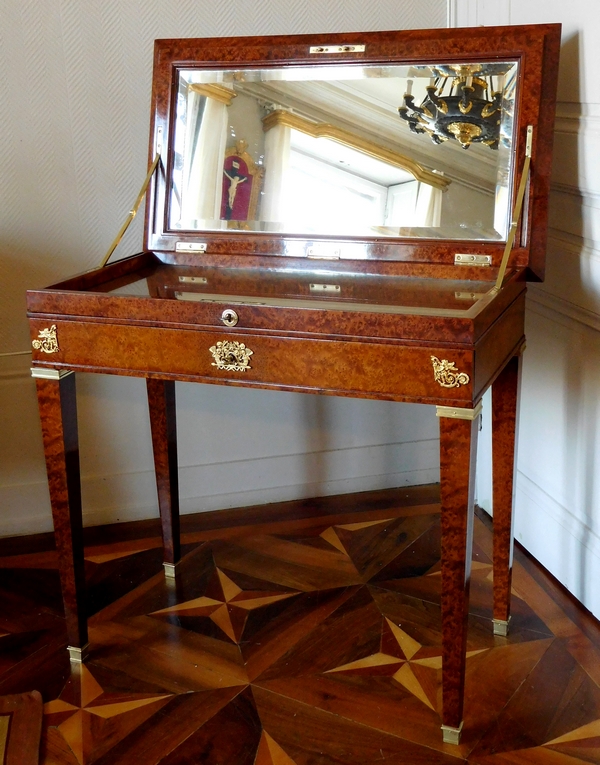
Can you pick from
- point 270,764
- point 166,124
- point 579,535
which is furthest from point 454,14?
point 270,764

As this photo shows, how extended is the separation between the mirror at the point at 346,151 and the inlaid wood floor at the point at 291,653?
0.95 m

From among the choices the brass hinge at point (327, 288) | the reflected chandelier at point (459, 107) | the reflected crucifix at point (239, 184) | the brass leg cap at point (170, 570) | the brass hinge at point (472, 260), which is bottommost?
the brass leg cap at point (170, 570)

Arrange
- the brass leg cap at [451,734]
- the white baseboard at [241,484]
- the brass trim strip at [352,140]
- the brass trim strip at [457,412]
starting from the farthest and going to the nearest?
the white baseboard at [241,484]
the brass trim strip at [352,140]
the brass leg cap at [451,734]
the brass trim strip at [457,412]

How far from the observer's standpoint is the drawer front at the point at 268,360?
1.44m

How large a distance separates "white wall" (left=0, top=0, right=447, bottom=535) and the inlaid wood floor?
0.16 meters

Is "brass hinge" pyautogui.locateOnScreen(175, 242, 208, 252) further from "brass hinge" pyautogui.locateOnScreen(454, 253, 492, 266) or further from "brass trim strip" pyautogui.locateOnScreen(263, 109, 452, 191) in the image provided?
"brass hinge" pyautogui.locateOnScreen(454, 253, 492, 266)

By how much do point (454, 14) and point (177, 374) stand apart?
1.37m

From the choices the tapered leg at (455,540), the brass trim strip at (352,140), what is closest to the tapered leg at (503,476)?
the tapered leg at (455,540)

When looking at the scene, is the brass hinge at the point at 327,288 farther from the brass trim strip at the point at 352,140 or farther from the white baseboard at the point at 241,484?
the white baseboard at the point at 241,484

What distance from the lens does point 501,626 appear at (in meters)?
1.99

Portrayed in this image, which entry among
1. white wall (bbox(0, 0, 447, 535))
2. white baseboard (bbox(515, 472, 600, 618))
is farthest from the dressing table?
white wall (bbox(0, 0, 447, 535))

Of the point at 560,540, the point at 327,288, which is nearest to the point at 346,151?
the point at 327,288

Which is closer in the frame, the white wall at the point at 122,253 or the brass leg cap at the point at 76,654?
the brass leg cap at the point at 76,654

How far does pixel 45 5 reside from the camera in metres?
2.16
